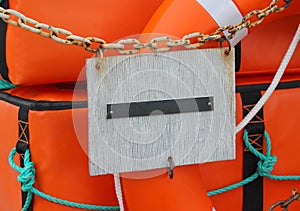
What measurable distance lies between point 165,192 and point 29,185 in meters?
0.27

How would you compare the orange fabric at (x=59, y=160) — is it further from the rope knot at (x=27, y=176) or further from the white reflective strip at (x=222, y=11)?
the white reflective strip at (x=222, y=11)

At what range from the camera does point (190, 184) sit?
79 centimetres

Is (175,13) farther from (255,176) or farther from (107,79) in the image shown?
(255,176)

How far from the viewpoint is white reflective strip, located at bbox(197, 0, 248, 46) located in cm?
76

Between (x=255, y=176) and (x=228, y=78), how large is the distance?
310 millimetres

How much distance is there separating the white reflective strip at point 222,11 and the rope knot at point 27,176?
0.43m

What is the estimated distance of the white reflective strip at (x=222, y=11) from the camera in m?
0.76

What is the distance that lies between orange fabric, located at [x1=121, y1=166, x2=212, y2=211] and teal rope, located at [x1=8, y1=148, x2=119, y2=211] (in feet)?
0.37

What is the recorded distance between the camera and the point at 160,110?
668 mm

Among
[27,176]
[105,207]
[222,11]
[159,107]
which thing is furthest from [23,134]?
[222,11]

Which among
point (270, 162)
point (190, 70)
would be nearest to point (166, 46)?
point (190, 70)

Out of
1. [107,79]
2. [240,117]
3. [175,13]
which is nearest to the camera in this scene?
[107,79]

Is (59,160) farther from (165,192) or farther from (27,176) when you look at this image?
(165,192)

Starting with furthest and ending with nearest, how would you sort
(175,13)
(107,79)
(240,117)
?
(240,117)
(175,13)
(107,79)
